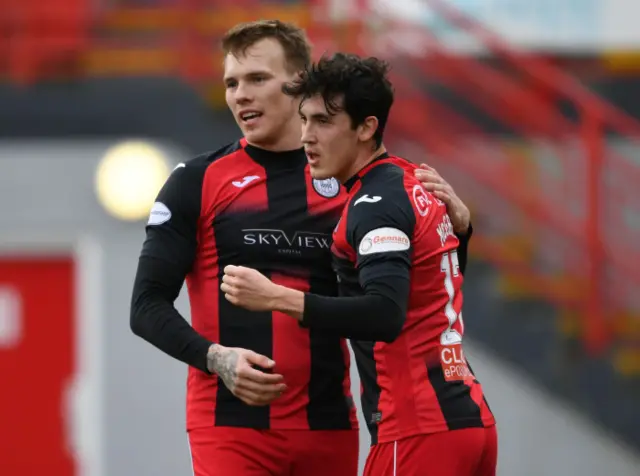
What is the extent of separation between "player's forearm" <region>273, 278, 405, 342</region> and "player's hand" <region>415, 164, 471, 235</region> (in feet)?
1.92

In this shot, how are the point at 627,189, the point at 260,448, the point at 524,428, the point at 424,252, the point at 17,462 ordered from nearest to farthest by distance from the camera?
the point at 424,252
the point at 260,448
the point at 627,189
the point at 524,428
the point at 17,462

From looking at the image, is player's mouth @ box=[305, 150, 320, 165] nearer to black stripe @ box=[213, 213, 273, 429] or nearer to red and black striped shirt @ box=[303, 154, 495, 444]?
red and black striped shirt @ box=[303, 154, 495, 444]

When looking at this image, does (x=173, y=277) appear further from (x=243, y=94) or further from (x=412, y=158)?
(x=412, y=158)

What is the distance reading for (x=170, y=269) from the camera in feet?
14.4

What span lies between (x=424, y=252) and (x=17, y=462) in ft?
21.3

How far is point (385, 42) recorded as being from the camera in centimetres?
912

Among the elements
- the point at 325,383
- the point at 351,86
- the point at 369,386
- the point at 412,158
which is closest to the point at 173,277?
the point at 325,383

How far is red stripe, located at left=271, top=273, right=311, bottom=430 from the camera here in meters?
4.44

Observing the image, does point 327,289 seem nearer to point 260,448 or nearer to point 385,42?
point 260,448

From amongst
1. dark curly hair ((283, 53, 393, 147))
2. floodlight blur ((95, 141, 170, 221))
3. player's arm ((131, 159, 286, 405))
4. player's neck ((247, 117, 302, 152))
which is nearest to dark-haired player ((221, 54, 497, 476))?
dark curly hair ((283, 53, 393, 147))

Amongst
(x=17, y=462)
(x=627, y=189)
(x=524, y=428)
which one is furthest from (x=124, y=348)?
(x=627, y=189)

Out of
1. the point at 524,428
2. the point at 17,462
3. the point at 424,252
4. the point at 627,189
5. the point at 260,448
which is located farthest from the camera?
the point at 17,462

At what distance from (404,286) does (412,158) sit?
4.88 meters

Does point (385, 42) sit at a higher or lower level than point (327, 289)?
higher
